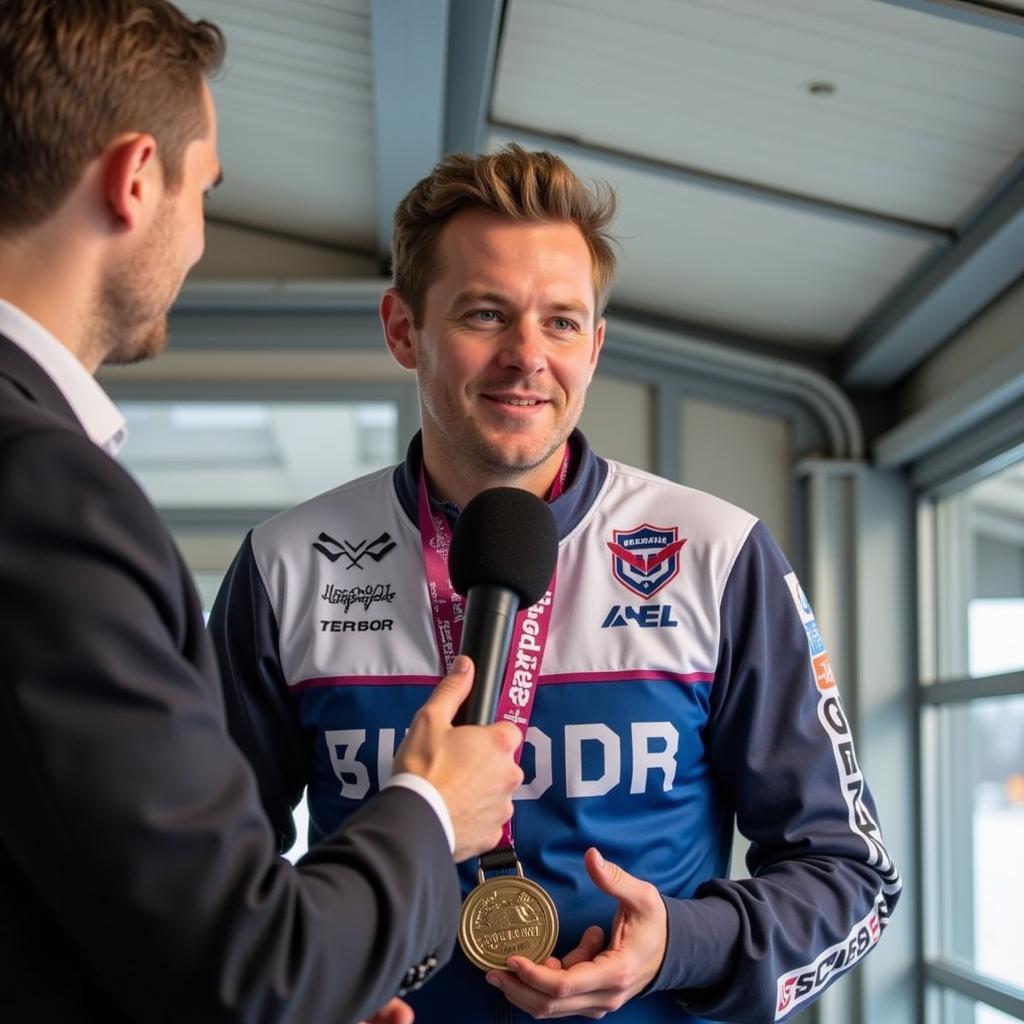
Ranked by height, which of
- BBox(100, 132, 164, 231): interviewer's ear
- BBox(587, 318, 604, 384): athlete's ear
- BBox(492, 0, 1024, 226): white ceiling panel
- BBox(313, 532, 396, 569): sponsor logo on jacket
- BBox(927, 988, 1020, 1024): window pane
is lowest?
BBox(927, 988, 1020, 1024): window pane

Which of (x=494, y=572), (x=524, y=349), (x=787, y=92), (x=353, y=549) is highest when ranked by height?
(x=787, y=92)

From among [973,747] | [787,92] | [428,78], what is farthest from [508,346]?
[973,747]

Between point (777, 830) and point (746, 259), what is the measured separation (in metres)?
3.78

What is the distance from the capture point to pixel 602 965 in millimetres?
1542

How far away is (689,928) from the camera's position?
1621mm

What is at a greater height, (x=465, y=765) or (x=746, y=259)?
(x=746, y=259)

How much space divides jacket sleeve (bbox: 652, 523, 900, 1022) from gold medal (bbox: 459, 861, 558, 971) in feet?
0.47

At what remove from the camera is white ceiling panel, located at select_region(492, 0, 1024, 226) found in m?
3.47

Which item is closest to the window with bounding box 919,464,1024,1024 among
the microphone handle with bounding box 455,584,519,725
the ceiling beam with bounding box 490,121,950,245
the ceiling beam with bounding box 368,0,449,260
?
the ceiling beam with bounding box 490,121,950,245

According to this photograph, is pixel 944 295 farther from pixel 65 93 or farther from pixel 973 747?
pixel 65 93

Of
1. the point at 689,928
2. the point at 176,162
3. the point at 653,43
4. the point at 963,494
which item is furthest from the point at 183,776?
the point at 963,494

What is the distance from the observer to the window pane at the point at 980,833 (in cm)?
495

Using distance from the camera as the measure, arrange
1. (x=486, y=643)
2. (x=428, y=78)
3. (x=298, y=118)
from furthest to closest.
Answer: (x=298, y=118) → (x=428, y=78) → (x=486, y=643)

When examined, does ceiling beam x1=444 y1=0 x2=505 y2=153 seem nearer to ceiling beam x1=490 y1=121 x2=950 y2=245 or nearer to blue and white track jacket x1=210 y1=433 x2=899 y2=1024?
ceiling beam x1=490 y1=121 x2=950 y2=245
